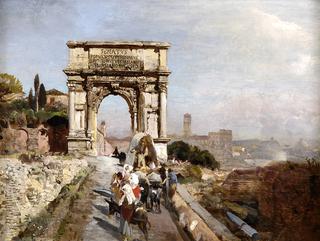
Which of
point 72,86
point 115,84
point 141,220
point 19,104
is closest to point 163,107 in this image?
point 115,84

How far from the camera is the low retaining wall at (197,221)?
32.7ft

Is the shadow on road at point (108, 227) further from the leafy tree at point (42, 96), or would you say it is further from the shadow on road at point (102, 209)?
the leafy tree at point (42, 96)

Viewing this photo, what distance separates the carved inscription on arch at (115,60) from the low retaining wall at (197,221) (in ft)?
12.4

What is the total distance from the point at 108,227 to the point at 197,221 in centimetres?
155

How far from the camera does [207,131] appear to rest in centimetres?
1177

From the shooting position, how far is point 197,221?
409 inches

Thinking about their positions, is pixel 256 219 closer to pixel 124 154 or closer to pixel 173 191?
pixel 173 191

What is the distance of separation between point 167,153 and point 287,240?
3.18m

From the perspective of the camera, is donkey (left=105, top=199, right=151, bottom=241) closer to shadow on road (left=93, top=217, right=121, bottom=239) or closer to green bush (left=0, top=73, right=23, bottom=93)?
shadow on road (left=93, top=217, right=121, bottom=239)

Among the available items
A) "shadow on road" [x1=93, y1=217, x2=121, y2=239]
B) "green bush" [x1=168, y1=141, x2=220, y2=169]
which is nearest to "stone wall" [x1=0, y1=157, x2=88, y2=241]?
"shadow on road" [x1=93, y1=217, x2=121, y2=239]

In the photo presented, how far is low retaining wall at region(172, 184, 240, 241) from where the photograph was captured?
9977 mm

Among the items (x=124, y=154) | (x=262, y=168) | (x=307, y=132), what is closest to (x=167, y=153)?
(x=124, y=154)

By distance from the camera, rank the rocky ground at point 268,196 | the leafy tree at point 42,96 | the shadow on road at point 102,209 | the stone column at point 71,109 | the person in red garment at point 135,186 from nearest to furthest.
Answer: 1. the person in red garment at point 135,186
2. the shadow on road at point 102,209
3. the rocky ground at point 268,196
4. the leafy tree at point 42,96
5. the stone column at point 71,109

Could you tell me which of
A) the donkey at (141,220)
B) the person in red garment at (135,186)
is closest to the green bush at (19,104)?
the person in red garment at (135,186)
